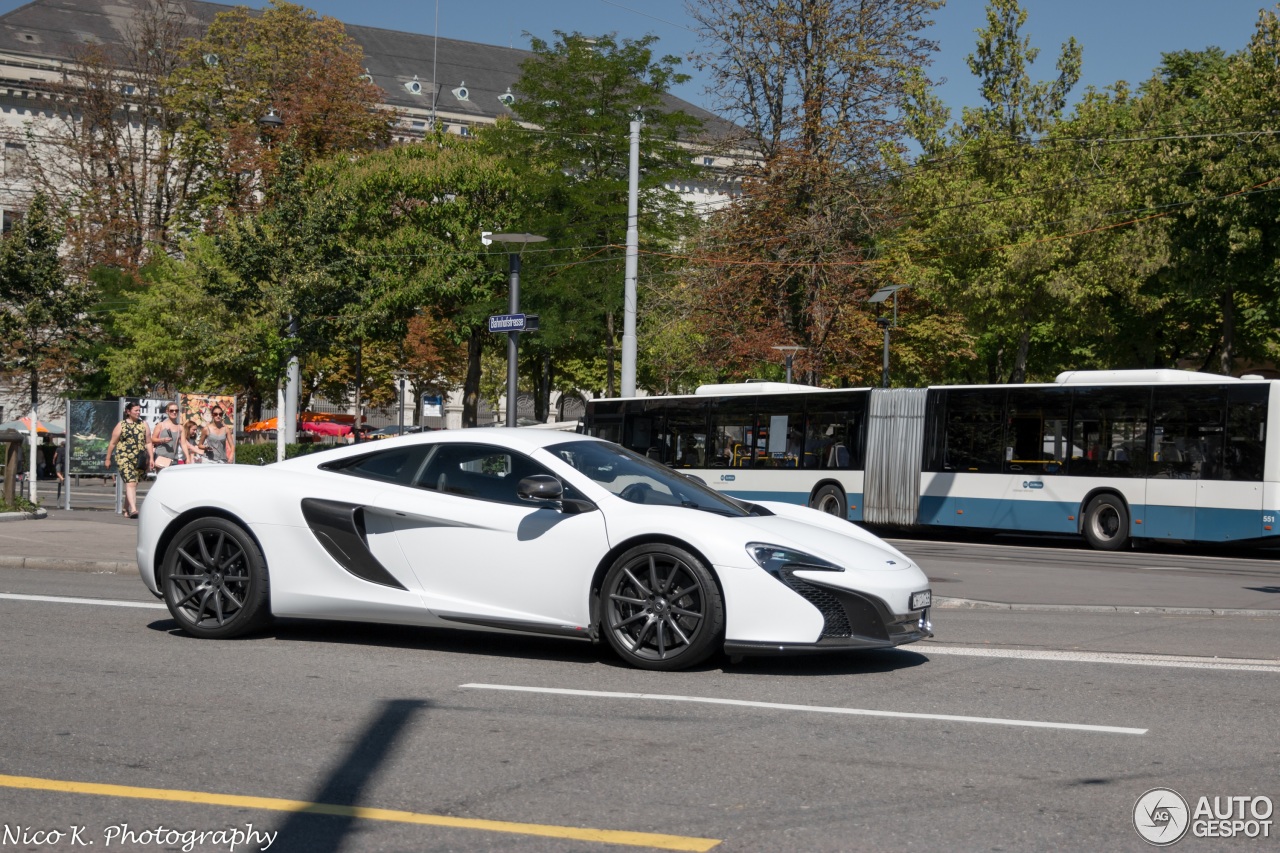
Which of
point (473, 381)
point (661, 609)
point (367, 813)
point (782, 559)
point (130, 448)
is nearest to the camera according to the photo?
point (367, 813)

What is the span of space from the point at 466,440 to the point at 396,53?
88231 millimetres

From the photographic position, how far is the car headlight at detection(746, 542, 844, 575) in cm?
718

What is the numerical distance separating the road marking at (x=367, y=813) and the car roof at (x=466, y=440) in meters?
3.54

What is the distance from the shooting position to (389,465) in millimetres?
8297

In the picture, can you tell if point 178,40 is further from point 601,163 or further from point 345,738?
point 345,738

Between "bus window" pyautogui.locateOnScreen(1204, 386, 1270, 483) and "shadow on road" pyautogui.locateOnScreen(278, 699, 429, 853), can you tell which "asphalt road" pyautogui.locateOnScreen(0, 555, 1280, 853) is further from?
"bus window" pyautogui.locateOnScreen(1204, 386, 1270, 483)

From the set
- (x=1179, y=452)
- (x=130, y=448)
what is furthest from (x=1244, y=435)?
(x=130, y=448)

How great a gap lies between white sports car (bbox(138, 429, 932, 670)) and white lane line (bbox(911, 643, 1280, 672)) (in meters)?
1.00

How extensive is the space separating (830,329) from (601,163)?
7478 mm

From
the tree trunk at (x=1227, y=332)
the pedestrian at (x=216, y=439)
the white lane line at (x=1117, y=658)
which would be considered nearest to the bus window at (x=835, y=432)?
the pedestrian at (x=216, y=439)

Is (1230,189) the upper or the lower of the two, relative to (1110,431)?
upper

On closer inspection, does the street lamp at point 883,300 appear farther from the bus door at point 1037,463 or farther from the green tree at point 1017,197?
the bus door at point 1037,463

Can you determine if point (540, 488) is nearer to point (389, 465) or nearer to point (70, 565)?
point (389, 465)

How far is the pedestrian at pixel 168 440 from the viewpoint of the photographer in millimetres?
18984
